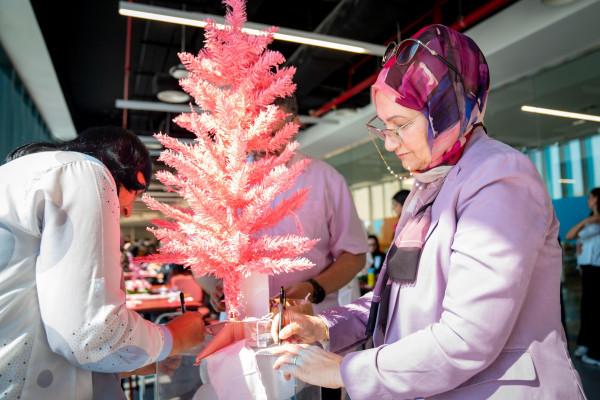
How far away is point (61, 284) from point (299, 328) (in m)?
0.53

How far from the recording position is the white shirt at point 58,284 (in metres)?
0.90

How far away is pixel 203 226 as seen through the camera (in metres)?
0.98

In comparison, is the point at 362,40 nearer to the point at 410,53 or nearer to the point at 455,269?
the point at 410,53

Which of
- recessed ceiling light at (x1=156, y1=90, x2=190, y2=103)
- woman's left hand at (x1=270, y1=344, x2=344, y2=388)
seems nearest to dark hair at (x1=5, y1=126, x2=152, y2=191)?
woman's left hand at (x1=270, y1=344, x2=344, y2=388)

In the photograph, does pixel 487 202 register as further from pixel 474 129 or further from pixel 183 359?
pixel 183 359

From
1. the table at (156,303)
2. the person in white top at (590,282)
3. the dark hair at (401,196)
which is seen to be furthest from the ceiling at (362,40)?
the table at (156,303)

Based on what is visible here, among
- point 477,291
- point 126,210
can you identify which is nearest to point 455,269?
point 477,291

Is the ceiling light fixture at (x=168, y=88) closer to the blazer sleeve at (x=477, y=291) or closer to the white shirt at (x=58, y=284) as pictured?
the white shirt at (x=58, y=284)

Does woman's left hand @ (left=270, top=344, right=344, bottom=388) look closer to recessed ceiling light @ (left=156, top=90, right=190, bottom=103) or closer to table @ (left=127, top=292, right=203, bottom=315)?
table @ (left=127, top=292, right=203, bottom=315)

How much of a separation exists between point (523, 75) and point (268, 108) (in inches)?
242

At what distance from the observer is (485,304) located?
82cm

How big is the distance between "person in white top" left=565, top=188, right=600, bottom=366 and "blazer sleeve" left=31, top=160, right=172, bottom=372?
545 centimetres

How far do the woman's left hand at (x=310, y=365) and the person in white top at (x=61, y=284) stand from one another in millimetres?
308

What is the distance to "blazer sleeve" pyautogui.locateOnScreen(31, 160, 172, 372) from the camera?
0.90 m
